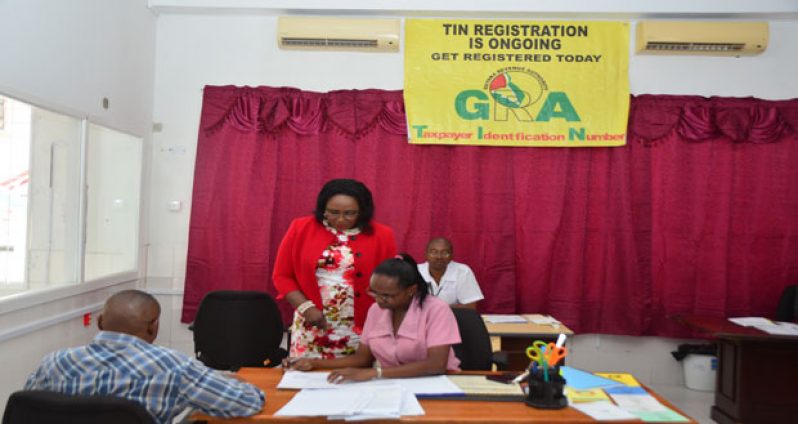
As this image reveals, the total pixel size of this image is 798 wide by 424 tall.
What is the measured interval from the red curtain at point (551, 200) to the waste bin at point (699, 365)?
0.51 ft

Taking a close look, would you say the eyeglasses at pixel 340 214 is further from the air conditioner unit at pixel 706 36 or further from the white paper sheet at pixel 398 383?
the air conditioner unit at pixel 706 36

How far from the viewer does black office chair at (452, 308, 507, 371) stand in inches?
112

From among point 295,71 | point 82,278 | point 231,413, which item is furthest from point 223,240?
point 231,413

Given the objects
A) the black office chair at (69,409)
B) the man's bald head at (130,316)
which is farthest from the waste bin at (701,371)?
the black office chair at (69,409)

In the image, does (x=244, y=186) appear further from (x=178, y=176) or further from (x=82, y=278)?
(x=82, y=278)

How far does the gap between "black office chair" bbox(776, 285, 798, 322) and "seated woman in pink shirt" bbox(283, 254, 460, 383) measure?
3.32m

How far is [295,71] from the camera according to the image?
16.3 ft

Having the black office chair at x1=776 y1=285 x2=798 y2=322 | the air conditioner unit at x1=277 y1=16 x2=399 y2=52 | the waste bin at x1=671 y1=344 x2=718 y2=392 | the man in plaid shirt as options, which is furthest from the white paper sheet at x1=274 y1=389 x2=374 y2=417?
the black office chair at x1=776 y1=285 x2=798 y2=322

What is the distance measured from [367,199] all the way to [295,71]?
7.89 feet

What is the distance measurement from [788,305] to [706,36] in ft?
6.89

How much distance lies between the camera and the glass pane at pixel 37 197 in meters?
3.31

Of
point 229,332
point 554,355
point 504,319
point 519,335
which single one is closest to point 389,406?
point 554,355

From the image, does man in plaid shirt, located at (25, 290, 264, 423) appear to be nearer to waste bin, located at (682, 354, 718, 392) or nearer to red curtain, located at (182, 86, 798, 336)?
red curtain, located at (182, 86, 798, 336)

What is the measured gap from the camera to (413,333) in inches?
94.3
